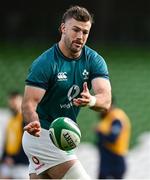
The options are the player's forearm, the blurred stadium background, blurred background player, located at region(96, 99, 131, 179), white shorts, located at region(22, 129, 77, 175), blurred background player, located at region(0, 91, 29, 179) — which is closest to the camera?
the player's forearm

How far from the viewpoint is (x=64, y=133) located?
22.4 feet

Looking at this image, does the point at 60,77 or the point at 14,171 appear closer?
the point at 60,77

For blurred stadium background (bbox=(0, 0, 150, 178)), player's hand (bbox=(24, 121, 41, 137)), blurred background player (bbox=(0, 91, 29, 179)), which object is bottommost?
blurred stadium background (bbox=(0, 0, 150, 178))

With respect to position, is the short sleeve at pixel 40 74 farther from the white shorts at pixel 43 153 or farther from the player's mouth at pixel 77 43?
the white shorts at pixel 43 153

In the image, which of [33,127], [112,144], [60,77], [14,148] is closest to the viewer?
[33,127]

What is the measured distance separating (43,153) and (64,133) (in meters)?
0.53

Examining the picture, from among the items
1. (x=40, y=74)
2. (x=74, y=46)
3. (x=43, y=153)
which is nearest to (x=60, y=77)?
(x=40, y=74)

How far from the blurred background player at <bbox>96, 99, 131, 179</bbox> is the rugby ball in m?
5.12

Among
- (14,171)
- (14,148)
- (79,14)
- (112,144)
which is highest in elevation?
(79,14)

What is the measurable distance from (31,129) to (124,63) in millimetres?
17462

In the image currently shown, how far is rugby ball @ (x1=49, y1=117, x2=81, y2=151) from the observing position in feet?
22.4

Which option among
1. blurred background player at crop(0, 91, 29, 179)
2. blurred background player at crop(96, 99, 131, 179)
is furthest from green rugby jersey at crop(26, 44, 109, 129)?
blurred background player at crop(0, 91, 29, 179)

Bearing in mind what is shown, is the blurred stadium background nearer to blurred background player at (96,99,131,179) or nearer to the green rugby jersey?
blurred background player at (96,99,131,179)

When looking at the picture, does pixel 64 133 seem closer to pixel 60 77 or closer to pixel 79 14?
pixel 60 77
